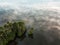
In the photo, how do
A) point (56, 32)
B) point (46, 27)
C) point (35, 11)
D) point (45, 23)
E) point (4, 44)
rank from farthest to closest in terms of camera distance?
1. point (35, 11)
2. point (45, 23)
3. point (46, 27)
4. point (56, 32)
5. point (4, 44)

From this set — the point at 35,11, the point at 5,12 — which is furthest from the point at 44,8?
the point at 5,12

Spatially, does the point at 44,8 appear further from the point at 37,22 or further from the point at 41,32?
the point at 41,32

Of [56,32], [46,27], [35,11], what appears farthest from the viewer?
[35,11]

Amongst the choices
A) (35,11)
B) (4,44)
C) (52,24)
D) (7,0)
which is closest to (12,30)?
(4,44)

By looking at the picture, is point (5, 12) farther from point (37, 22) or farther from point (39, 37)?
point (39, 37)

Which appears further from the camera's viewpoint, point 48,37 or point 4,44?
point 48,37

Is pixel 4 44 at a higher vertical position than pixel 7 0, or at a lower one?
lower
